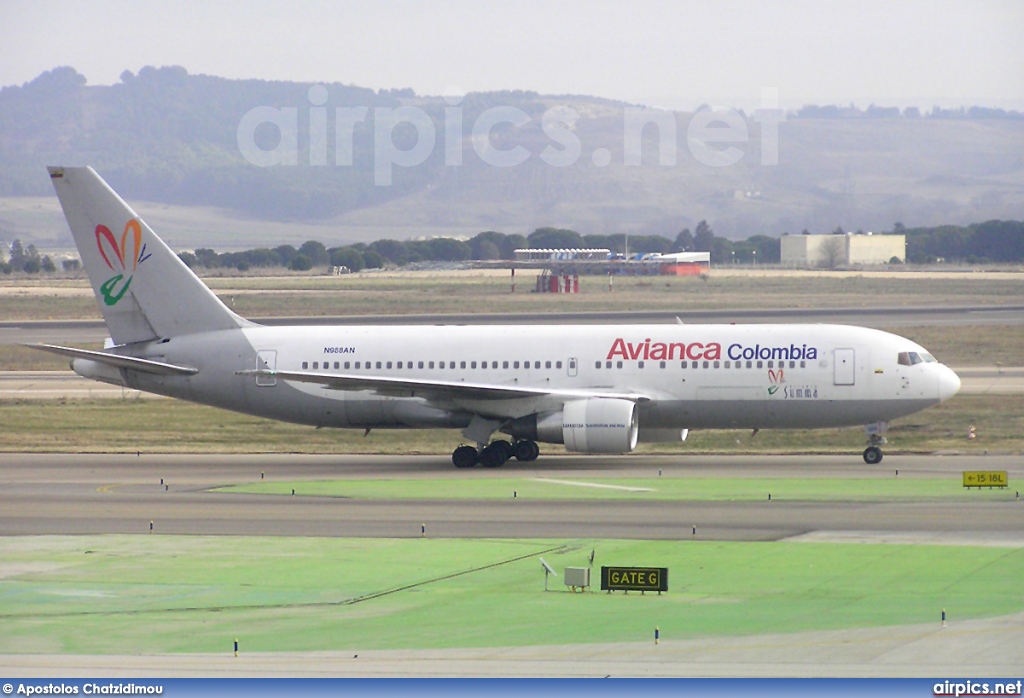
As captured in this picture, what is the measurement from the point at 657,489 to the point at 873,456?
793 centimetres

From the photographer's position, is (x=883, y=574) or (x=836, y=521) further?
(x=836, y=521)

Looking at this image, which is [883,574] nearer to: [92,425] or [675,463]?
[675,463]

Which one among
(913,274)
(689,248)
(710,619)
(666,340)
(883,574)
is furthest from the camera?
(689,248)

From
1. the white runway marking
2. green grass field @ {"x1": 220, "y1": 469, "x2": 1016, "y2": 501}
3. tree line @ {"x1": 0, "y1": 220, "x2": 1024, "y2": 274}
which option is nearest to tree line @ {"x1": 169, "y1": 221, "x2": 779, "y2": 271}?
tree line @ {"x1": 0, "y1": 220, "x2": 1024, "y2": 274}

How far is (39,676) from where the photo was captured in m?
16.8

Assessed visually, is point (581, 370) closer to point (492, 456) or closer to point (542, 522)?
point (492, 456)

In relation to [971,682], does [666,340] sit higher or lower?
higher

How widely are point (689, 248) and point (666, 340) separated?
15317 cm

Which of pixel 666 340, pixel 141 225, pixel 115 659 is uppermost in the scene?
pixel 141 225

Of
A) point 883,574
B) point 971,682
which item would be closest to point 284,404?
point 883,574

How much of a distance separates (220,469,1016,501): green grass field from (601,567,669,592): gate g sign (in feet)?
34.9

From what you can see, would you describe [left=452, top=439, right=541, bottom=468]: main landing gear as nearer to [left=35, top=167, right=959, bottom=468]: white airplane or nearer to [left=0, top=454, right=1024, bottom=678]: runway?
[left=35, top=167, right=959, bottom=468]: white airplane

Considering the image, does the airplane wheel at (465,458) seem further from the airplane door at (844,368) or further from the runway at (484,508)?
the airplane door at (844,368)

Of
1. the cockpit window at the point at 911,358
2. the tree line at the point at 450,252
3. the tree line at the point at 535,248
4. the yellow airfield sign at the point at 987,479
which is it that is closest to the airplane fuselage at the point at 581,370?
the cockpit window at the point at 911,358
